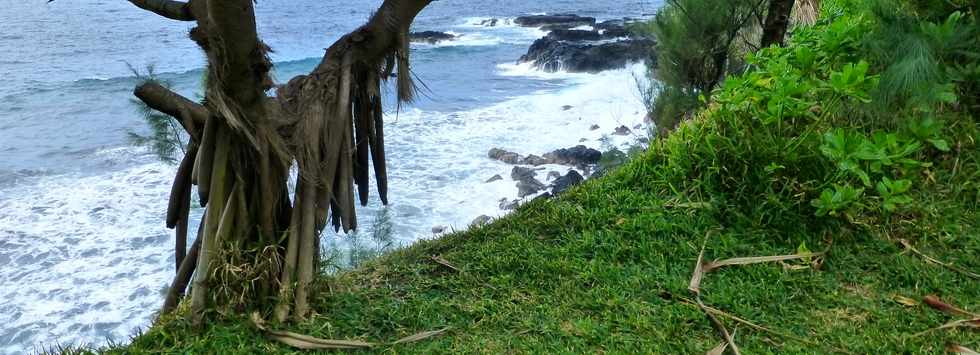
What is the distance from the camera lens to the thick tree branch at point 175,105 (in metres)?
2.27

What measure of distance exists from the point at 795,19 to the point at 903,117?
4.71m

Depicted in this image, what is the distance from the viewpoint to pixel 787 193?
305cm

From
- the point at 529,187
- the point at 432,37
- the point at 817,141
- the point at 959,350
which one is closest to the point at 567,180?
the point at 529,187

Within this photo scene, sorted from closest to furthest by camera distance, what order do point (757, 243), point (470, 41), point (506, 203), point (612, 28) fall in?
point (757, 243), point (506, 203), point (612, 28), point (470, 41)

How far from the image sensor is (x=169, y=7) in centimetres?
225

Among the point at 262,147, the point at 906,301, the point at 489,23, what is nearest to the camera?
the point at 262,147

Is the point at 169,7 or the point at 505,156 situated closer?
the point at 169,7

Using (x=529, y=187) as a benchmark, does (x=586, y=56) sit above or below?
above

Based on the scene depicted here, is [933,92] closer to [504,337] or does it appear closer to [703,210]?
[703,210]

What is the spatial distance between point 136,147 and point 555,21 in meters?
17.5

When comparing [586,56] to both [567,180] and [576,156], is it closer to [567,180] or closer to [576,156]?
[576,156]

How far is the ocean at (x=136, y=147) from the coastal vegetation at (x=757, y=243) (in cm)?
82

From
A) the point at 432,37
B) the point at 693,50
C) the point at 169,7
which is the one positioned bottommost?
the point at 432,37

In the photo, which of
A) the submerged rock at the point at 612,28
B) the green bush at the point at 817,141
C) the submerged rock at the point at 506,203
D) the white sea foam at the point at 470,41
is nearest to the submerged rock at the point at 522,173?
the submerged rock at the point at 506,203
